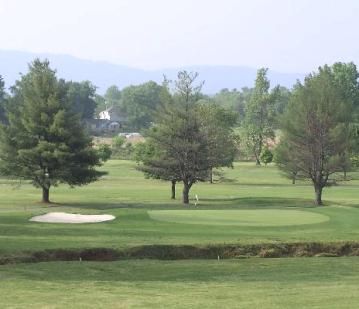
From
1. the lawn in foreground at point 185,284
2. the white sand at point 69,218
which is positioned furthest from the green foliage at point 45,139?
the lawn in foreground at point 185,284

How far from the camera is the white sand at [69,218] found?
116 ft

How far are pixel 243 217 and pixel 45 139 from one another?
22674mm

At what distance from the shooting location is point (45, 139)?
52344mm

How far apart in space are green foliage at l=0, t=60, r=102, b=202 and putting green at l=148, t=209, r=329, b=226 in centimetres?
1648

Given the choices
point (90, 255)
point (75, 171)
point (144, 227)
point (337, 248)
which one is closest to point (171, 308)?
point (90, 255)

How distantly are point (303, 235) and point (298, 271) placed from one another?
275 inches

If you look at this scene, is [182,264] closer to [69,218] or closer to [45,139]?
[69,218]

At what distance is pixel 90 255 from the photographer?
24.8 meters

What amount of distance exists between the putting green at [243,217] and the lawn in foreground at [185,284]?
318 inches

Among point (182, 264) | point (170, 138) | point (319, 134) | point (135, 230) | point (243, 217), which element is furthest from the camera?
point (170, 138)

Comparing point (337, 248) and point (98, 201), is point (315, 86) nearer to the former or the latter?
point (98, 201)

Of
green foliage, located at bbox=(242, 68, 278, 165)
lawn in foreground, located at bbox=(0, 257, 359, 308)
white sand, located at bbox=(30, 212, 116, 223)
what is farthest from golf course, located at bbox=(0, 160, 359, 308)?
green foliage, located at bbox=(242, 68, 278, 165)

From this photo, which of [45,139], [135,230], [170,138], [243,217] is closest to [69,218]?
[135,230]

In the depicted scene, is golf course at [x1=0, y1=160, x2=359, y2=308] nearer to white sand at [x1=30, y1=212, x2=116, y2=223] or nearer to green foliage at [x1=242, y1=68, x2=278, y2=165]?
white sand at [x1=30, y1=212, x2=116, y2=223]
